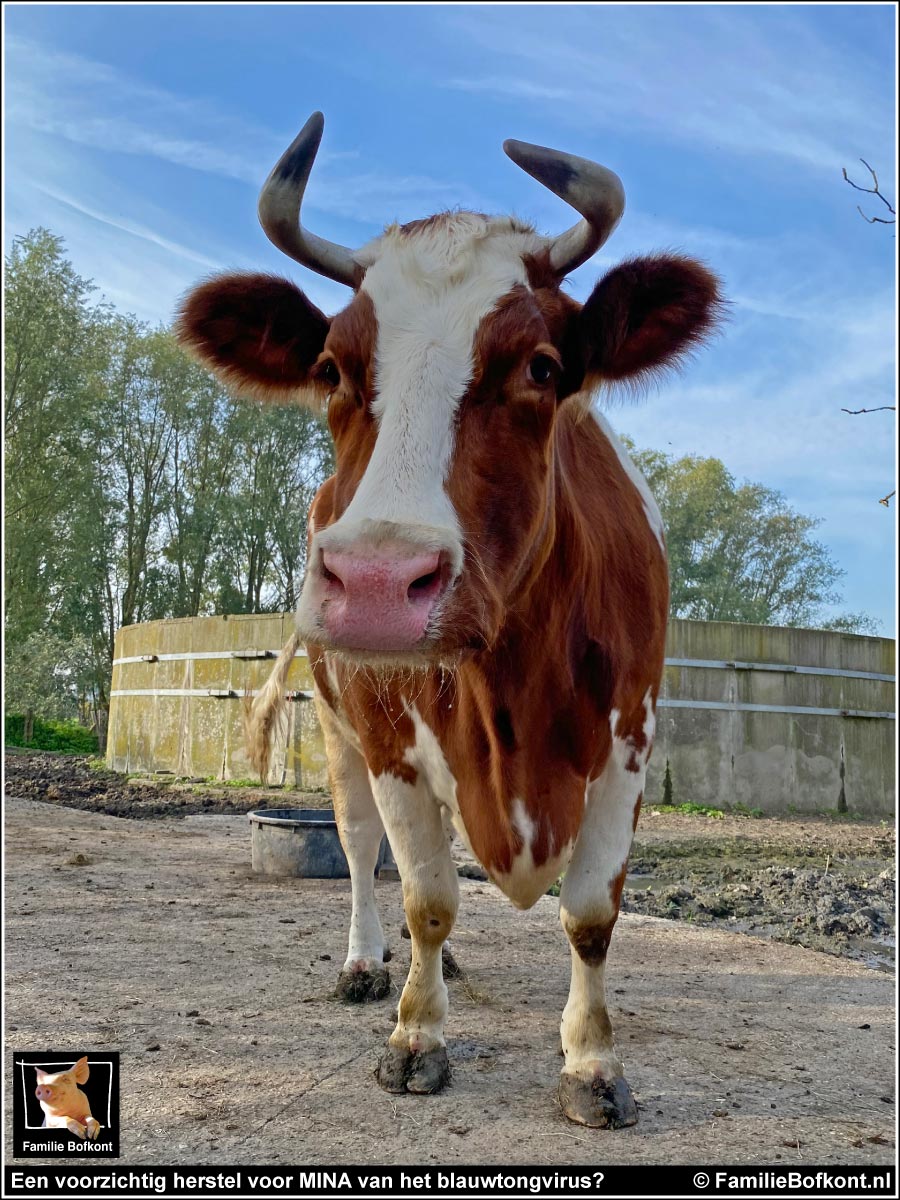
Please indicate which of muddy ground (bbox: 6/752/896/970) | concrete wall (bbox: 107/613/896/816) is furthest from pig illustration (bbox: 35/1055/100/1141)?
concrete wall (bbox: 107/613/896/816)

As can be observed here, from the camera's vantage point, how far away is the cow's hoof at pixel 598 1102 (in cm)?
263

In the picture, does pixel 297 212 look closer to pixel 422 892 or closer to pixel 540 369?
pixel 540 369

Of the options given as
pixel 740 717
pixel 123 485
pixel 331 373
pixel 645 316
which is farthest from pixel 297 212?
pixel 123 485

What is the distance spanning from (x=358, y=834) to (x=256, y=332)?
2.28 m

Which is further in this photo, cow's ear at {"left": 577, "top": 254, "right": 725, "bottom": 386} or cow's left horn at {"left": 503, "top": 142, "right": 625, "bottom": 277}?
cow's ear at {"left": 577, "top": 254, "right": 725, "bottom": 386}

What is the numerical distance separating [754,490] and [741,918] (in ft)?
95.3

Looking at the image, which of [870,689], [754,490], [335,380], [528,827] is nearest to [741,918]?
[528,827]

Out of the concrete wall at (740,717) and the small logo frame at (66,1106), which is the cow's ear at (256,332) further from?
the concrete wall at (740,717)

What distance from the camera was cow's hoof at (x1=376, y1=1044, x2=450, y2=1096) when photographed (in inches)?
112

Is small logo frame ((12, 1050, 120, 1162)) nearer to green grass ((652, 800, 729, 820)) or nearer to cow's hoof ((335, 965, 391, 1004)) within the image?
cow's hoof ((335, 965, 391, 1004))

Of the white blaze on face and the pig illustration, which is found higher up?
the white blaze on face

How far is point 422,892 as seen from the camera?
309cm
